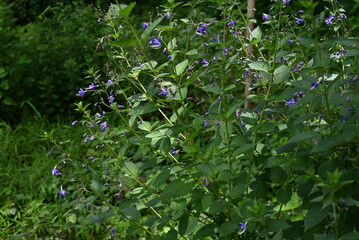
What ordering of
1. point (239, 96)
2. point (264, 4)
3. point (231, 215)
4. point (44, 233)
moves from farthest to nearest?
point (264, 4) < point (239, 96) < point (44, 233) < point (231, 215)

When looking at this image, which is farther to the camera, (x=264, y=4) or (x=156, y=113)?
(x=264, y=4)

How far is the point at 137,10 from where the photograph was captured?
306 inches

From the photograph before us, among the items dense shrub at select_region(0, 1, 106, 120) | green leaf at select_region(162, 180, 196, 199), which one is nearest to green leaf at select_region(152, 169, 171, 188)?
green leaf at select_region(162, 180, 196, 199)

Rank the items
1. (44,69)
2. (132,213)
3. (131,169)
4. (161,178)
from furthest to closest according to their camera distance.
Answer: (44,69)
(131,169)
(132,213)
(161,178)

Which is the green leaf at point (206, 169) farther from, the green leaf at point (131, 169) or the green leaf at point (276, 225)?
the green leaf at point (131, 169)

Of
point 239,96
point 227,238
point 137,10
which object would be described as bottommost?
point 137,10

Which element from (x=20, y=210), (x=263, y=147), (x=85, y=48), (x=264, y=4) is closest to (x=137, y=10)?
(x=264, y=4)

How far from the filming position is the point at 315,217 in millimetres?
1723

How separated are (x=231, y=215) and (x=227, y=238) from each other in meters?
0.11

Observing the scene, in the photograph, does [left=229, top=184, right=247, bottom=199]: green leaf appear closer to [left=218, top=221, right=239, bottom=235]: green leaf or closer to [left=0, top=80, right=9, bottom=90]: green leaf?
[left=218, top=221, right=239, bottom=235]: green leaf

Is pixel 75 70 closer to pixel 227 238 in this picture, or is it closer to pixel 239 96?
pixel 239 96

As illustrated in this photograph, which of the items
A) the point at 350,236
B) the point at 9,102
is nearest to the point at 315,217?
the point at 350,236

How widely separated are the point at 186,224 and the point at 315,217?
58cm

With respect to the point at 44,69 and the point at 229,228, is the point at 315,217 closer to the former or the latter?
the point at 229,228
